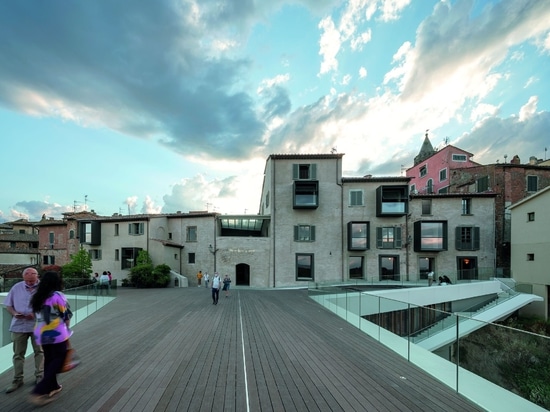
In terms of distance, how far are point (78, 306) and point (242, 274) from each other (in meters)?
19.3

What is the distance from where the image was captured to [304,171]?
2889 cm

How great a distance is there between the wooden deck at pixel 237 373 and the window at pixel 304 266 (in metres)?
18.0

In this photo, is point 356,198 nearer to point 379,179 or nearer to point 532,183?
point 379,179

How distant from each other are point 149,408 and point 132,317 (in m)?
8.37

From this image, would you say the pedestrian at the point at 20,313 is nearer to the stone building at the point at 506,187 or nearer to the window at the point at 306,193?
the window at the point at 306,193

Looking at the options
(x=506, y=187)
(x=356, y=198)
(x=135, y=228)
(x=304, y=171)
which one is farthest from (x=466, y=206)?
(x=135, y=228)

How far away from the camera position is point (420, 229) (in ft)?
88.9

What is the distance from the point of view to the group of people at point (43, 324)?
4.11 m

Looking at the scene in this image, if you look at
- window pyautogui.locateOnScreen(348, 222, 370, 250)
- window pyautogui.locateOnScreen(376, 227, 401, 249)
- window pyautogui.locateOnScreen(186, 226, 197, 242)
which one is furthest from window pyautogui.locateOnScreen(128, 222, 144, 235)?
window pyautogui.locateOnScreen(376, 227, 401, 249)

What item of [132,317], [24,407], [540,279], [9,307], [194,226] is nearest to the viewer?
[24,407]

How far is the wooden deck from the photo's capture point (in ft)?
14.4

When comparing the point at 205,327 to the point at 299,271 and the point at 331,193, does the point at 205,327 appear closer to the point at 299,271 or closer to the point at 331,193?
the point at 299,271

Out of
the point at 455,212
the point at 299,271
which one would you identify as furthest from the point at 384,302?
the point at 455,212

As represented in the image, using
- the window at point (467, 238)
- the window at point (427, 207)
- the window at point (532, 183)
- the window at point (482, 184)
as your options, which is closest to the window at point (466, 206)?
the window at point (467, 238)
